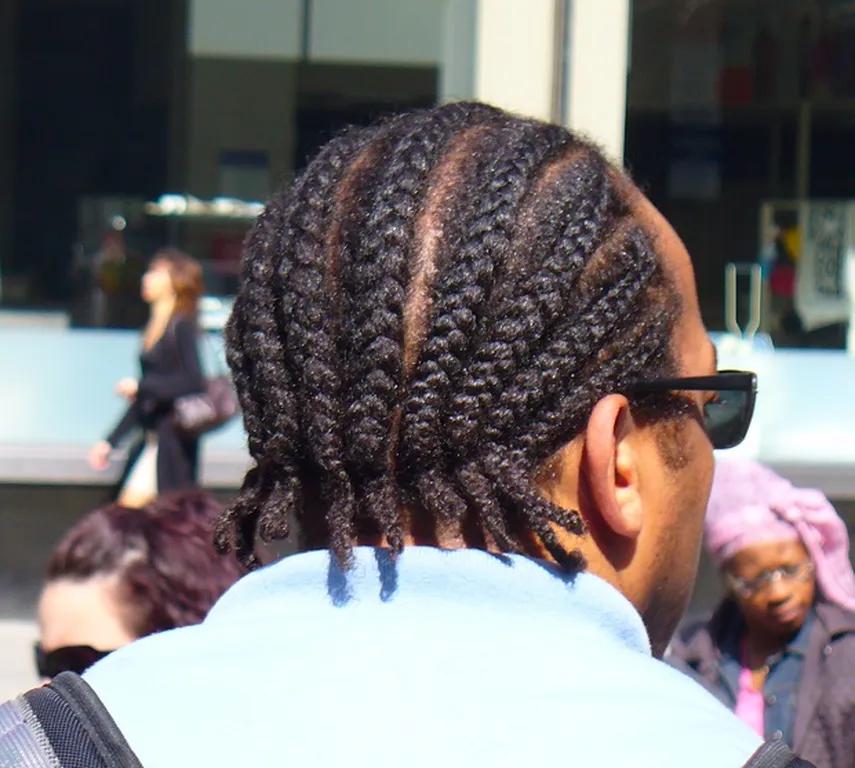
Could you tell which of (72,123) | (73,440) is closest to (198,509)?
(73,440)

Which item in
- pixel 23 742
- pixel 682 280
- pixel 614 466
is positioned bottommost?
pixel 23 742

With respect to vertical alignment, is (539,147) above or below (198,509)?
above

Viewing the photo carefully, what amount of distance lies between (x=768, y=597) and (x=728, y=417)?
2222 mm

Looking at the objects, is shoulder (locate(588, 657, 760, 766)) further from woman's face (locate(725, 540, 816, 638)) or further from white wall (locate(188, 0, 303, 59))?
white wall (locate(188, 0, 303, 59))

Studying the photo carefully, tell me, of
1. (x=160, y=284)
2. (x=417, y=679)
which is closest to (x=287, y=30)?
(x=160, y=284)

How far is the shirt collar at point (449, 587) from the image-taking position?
3.51 feet

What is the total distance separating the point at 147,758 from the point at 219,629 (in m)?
0.12

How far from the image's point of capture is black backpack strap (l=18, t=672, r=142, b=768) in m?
0.98

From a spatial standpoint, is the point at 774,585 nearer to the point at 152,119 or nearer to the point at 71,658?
the point at 71,658

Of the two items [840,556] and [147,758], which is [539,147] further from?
[840,556]

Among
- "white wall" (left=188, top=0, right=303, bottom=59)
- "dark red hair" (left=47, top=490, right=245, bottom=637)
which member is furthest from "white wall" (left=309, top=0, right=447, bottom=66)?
"dark red hair" (left=47, top=490, right=245, bottom=637)

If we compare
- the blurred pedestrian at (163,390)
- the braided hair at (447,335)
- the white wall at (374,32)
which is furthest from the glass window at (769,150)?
the braided hair at (447,335)

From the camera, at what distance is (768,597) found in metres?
3.46

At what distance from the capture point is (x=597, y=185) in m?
1.19
